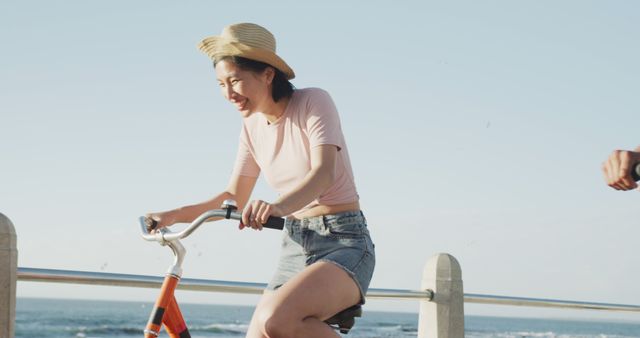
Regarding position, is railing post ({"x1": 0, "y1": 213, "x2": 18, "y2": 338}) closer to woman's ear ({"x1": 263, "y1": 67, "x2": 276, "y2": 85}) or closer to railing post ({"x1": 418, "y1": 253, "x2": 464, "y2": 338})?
woman's ear ({"x1": 263, "y1": 67, "x2": 276, "y2": 85})

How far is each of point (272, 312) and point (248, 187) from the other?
32.3 inches

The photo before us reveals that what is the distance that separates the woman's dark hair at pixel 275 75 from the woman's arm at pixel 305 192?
0.27m

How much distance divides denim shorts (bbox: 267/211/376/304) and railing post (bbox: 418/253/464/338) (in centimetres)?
186

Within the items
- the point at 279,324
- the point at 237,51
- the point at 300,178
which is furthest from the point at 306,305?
the point at 237,51

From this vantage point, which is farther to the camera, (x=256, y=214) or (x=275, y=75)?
(x=275, y=75)

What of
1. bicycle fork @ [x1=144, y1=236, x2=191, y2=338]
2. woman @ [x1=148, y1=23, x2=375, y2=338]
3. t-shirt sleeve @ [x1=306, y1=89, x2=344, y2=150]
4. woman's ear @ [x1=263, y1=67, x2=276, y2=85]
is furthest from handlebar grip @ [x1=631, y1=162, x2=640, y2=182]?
woman's ear @ [x1=263, y1=67, x2=276, y2=85]

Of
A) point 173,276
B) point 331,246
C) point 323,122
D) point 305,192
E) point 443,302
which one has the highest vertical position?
point 323,122

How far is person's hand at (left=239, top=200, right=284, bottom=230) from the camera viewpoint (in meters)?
2.56

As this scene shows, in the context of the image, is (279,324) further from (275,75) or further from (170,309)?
(275,75)

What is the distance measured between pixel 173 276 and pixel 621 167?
1475 millimetres

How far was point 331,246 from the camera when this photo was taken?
2996 millimetres

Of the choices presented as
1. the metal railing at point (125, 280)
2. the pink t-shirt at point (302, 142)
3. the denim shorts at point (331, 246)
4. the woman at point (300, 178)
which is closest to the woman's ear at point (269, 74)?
the woman at point (300, 178)

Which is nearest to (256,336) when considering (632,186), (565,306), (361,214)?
(361,214)

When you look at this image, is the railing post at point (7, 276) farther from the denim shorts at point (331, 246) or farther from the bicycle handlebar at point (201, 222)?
the denim shorts at point (331, 246)
